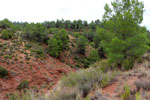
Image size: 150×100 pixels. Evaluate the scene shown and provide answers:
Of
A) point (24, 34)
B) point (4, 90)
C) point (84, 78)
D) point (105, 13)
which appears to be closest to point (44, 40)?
point (24, 34)

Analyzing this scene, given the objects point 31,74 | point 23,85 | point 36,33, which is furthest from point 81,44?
point 23,85

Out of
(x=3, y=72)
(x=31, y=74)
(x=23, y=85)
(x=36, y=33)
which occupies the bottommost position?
(x=23, y=85)

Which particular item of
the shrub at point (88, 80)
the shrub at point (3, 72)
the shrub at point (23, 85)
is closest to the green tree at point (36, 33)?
the shrub at point (3, 72)

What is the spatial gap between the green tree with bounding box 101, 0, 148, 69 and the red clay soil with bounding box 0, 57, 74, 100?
10163 millimetres

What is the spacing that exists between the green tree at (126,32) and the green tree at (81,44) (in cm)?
2505

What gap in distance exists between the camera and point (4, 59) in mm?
20500

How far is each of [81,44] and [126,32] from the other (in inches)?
1029

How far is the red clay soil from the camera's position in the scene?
53.3ft

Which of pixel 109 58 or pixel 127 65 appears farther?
pixel 109 58

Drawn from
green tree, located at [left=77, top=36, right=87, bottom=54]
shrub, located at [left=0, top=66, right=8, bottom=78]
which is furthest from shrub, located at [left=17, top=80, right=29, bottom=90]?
green tree, located at [left=77, top=36, right=87, bottom=54]

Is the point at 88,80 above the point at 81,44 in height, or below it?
above

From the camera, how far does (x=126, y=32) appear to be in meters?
8.52

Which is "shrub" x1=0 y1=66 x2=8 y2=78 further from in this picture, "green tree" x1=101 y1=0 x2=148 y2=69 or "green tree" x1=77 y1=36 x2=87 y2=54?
"green tree" x1=77 y1=36 x2=87 y2=54

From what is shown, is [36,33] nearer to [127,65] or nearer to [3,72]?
[3,72]
